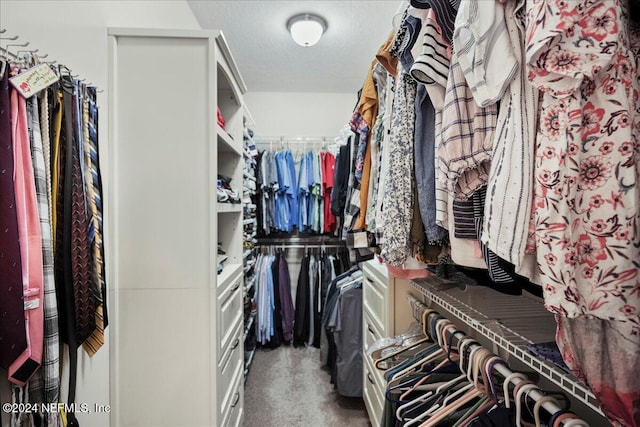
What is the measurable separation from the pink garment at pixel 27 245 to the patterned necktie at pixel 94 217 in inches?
8.5

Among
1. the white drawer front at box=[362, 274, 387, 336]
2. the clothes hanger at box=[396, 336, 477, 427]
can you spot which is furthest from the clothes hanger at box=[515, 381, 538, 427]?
the white drawer front at box=[362, 274, 387, 336]

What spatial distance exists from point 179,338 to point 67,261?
1.81 ft

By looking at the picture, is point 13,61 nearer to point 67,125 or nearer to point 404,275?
point 67,125

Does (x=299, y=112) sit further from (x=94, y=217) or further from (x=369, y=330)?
(x=94, y=217)

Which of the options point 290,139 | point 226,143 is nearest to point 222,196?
point 226,143

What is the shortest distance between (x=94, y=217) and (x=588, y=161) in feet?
3.81

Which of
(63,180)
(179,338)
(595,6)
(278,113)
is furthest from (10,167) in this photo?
(278,113)

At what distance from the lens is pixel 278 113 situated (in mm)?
3197

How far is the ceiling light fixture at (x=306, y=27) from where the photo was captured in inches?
75.7

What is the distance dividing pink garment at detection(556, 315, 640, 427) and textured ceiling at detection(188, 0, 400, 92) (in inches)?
77.9

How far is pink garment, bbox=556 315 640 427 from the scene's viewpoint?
1.20ft

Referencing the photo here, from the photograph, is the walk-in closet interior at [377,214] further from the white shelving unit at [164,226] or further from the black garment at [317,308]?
the black garment at [317,308]

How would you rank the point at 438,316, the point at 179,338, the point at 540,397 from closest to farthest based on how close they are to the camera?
the point at 540,397, the point at 438,316, the point at 179,338

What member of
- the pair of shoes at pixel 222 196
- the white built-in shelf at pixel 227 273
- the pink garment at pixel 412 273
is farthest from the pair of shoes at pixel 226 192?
the pink garment at pixel 412 273
